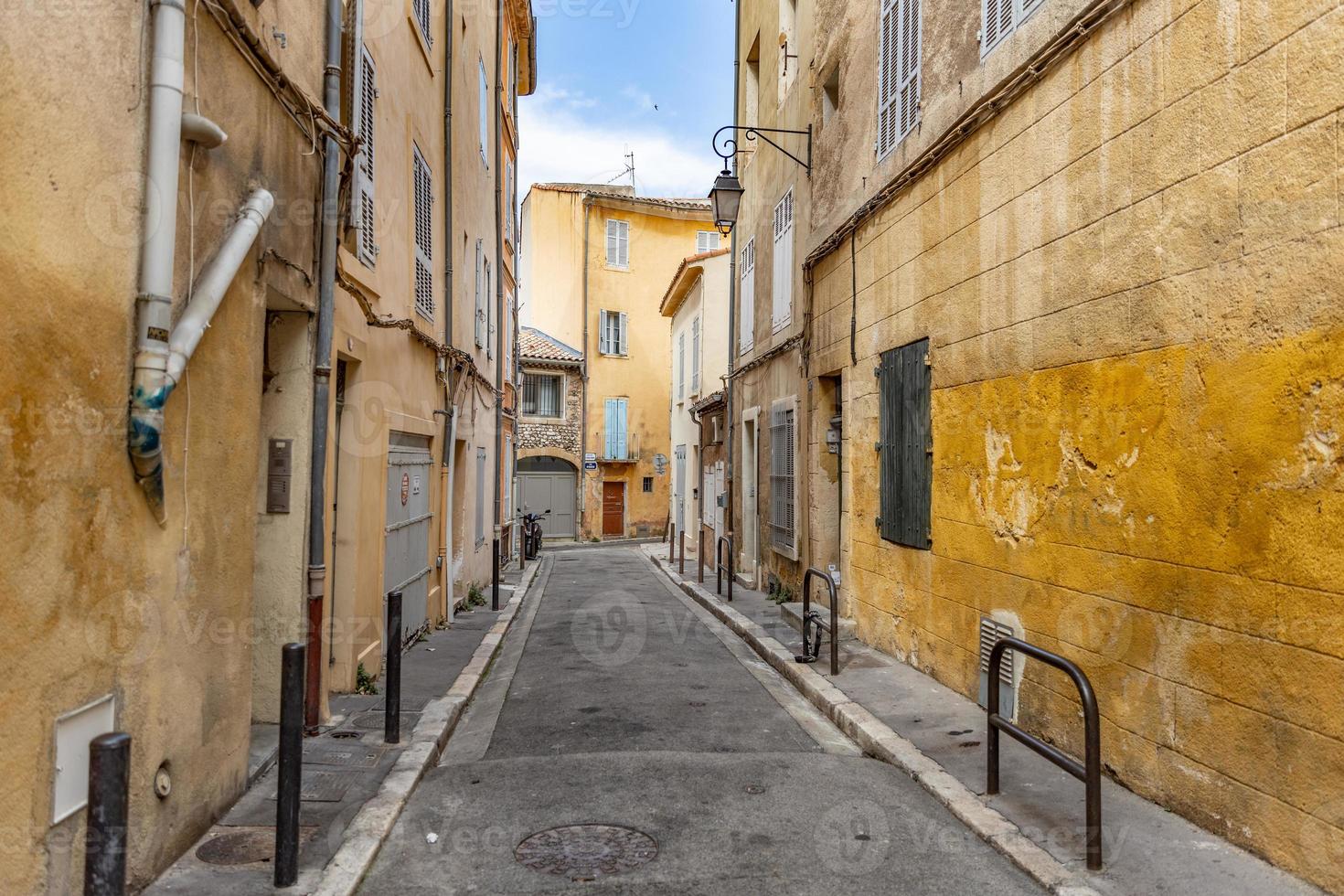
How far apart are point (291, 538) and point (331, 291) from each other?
1578 mm

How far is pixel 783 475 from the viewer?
42.7 feet

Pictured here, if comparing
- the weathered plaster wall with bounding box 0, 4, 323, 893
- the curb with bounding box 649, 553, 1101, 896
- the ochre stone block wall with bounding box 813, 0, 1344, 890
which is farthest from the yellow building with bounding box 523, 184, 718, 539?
the weathered plaster wall with bounding box 0, 4, 323, 893

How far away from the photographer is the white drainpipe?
3428 millimetres

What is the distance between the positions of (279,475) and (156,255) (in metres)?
2.68

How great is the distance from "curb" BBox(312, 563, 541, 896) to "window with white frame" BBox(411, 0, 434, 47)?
651cm

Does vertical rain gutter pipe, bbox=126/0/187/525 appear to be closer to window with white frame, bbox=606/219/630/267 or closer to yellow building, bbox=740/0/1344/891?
yellow building, bbox=740/0/1344/891

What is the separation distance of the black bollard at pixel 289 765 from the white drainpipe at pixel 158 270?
2.60ft

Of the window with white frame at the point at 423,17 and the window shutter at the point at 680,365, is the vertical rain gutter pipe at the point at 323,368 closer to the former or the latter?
the window with white frame at the point at 423,17

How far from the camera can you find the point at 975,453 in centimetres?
677

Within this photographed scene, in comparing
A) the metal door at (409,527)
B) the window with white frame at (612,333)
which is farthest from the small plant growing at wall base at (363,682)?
the window with white frame at (612,333)

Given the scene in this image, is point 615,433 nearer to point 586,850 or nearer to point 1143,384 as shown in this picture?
point 1143,384

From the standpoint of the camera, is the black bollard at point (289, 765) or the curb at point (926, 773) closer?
the black bollard at point (289, 765)

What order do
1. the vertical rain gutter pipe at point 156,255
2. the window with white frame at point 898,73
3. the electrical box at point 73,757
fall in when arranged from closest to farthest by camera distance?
the electrical box at point 73,757, the vertical rain gutter pipe at point 156,255, the window with white frame at point 898,73

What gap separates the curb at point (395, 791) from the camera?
3924 millimetres
